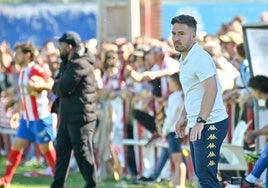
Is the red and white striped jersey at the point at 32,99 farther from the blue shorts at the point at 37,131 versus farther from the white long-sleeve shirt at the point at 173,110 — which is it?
the white long-sleeve shirt at the point at 173,110

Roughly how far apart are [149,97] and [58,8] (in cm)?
972

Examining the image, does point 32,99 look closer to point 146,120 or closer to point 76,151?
point 76,151

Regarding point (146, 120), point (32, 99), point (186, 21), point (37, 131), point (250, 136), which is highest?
point (186, 21)

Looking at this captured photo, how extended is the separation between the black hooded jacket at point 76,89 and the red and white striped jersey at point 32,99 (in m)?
0.75

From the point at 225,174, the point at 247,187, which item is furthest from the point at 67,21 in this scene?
the point at 247,187

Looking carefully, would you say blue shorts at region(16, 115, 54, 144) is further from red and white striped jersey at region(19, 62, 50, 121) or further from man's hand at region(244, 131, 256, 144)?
man's hand at region(244, 131, 256, 144)

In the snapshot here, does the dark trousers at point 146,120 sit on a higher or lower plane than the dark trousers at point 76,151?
higher

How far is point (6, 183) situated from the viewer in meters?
14.8

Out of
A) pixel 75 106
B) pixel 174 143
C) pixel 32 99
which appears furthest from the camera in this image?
pixel 32 99

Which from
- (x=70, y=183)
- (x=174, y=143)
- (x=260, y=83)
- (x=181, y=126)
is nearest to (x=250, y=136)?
(x=260, y=83)

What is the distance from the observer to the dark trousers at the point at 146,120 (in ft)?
53.0

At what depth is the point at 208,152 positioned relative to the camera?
10.6 meters

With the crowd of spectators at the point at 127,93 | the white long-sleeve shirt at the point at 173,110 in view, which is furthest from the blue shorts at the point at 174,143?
the crowd of spectators at the point at 127,93

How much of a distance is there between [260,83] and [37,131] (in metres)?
3.47
